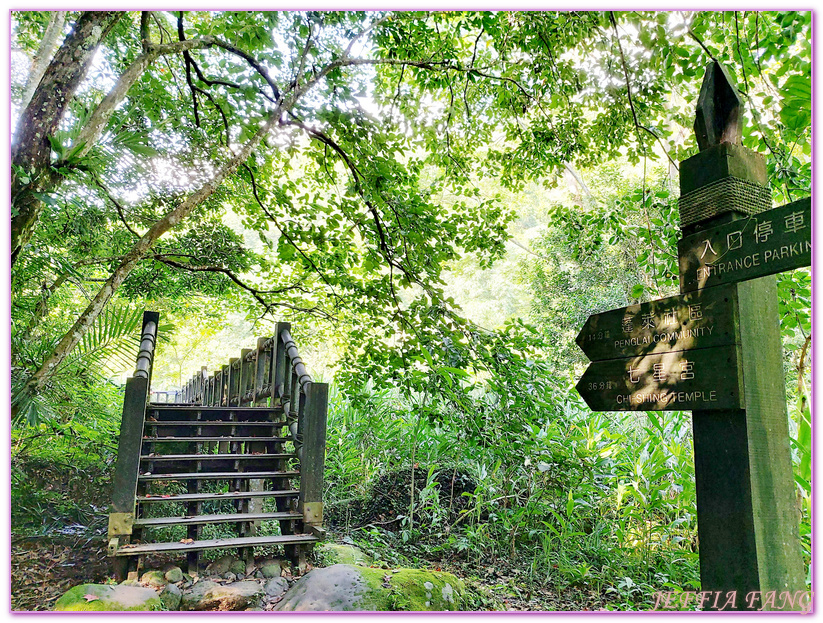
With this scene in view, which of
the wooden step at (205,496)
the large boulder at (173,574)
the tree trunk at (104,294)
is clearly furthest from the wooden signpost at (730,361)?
the large boulder at (173,574)

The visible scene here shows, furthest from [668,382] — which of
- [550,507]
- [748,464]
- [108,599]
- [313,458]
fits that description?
[108,599]

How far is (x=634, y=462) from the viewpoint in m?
4.49

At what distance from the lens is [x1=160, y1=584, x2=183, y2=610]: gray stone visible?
329 cm

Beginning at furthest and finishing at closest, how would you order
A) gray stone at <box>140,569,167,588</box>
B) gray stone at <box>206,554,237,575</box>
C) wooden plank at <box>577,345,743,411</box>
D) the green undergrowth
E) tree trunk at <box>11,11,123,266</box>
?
the green undergrowth
gray stone at <box>206,554,237,575</box>
gray stone at <box>140,569,167,588</box>
tree trunk at <box>11,11,123,266</box>
wooden plank at <box>577,345,743,411</box>

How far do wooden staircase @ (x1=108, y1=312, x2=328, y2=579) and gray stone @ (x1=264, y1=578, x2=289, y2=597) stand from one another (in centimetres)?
25

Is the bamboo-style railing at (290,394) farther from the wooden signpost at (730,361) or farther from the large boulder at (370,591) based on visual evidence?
the wooden signpost at (730,361)

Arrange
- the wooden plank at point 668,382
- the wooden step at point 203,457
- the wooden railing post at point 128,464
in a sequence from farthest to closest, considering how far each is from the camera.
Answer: the wooden step at point 203,457 → the wooden railing post at point 128,464 → the wooden plank at point 668,382

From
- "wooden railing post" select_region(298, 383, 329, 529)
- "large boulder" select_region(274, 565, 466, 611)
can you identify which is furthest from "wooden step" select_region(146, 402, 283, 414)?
"large boulder" select_region(274, 565, 466, 611)

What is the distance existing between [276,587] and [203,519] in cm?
81

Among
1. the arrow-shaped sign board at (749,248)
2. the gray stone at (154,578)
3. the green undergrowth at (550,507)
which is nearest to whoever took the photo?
the arrow-shaped sign board at (749,248)

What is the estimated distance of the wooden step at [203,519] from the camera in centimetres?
384

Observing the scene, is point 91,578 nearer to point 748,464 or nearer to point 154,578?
point 154,578

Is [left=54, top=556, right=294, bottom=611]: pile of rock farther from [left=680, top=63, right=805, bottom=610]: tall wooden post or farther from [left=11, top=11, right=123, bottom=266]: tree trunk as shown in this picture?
[left=680, top=63, right=805, bottom=610]: tall wooden post

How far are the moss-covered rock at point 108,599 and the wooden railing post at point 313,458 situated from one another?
1.20 meters
